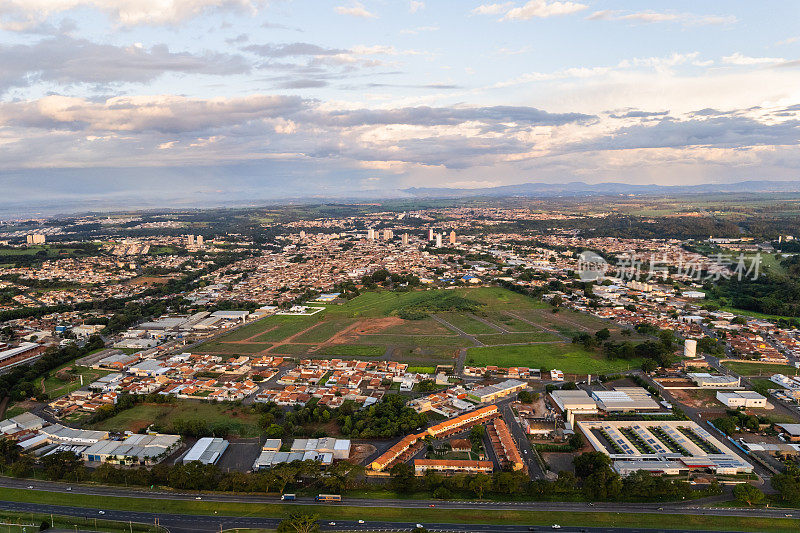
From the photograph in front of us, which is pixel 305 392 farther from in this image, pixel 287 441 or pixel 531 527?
pixel 531 527

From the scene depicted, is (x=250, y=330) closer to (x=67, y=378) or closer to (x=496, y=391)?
(x=67, y=378)

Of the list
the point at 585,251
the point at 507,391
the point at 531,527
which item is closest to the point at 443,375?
the point at 507,391

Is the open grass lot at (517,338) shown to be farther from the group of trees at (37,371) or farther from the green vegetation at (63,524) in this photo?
the group of trees at (37,371)

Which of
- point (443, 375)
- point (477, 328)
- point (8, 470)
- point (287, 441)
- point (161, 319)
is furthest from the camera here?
point (161, 319)

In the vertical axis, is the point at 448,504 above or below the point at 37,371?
below

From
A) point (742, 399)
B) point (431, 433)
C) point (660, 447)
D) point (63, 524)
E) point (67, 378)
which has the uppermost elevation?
point (67, 378)

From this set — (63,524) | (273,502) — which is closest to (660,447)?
(273,502)
